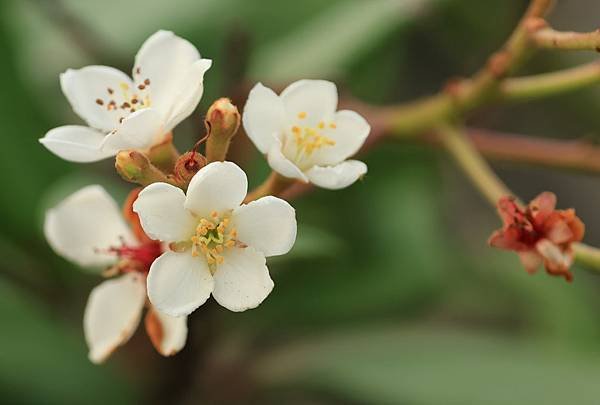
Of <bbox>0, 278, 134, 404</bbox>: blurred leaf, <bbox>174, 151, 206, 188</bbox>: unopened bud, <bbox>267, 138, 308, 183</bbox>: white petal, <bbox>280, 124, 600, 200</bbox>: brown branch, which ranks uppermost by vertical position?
<bbox>280, 124, 600, 200</bbox>: brown branch

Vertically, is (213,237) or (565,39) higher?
(565,39)

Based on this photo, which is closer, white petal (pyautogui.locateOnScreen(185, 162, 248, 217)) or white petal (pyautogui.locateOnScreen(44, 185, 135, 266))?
white petal (pyautogui.locateOnScreen(185, 162, 248, 217))

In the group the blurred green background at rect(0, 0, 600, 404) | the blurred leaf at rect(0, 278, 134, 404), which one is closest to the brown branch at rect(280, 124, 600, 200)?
the blurred green background at rect(0, 0, 600, 404)

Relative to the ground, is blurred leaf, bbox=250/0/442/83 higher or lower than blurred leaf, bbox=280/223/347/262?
higher

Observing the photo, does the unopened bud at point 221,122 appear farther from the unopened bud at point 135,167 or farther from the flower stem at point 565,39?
the flower stem at point 565,39

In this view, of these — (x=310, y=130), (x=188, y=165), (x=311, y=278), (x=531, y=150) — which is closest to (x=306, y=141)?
(x=310, y=130)

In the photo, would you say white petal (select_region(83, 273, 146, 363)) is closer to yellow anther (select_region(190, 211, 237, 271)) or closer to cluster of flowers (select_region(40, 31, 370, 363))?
cluster of flowers (select_region(40, 31, 370, 363))

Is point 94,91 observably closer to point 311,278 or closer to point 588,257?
point 588,257

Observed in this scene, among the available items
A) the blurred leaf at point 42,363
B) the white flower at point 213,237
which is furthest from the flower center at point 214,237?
the blurred leaf at point 42,363
